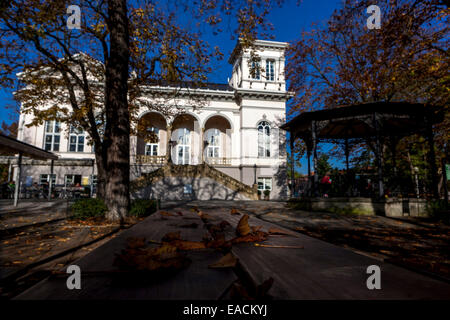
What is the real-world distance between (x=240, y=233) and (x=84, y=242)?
4.53 meters

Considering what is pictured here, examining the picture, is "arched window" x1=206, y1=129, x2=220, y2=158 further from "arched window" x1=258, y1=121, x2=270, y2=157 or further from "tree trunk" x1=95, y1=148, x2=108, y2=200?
"tree trunk" x1=95, y1=148, x2=108, y2=200

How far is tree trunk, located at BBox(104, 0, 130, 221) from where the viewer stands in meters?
6.51

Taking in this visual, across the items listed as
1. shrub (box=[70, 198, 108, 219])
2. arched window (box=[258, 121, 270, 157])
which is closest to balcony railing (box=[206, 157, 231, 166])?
arched window (box=[258, 121, 270, 157])

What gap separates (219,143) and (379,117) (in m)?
16.5

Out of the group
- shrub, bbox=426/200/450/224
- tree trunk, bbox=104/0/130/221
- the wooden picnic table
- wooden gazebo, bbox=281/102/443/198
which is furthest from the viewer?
wooden gazebo, bbox=281/102/443/198

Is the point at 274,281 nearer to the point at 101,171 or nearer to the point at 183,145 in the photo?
the point at 101,171

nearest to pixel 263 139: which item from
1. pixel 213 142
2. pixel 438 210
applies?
pixel 213 142

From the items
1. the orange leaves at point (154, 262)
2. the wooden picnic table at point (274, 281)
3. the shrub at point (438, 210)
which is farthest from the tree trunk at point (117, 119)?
the shrub at point (438, 210)

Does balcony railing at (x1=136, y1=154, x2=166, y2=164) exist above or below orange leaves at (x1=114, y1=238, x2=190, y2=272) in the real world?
above

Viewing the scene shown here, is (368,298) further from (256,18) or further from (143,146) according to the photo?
(143,146)

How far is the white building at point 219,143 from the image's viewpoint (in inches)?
765

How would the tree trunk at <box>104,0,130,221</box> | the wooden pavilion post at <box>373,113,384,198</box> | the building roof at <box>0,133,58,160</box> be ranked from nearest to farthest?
the tree trunk at <box>104,0,130,221</box>, the wooden pavilion post at <box>373,113,384,198</box>, the building roof at <box>0,133,58,160</box>

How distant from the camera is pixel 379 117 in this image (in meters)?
9.15

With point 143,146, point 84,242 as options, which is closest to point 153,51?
point 84,242
